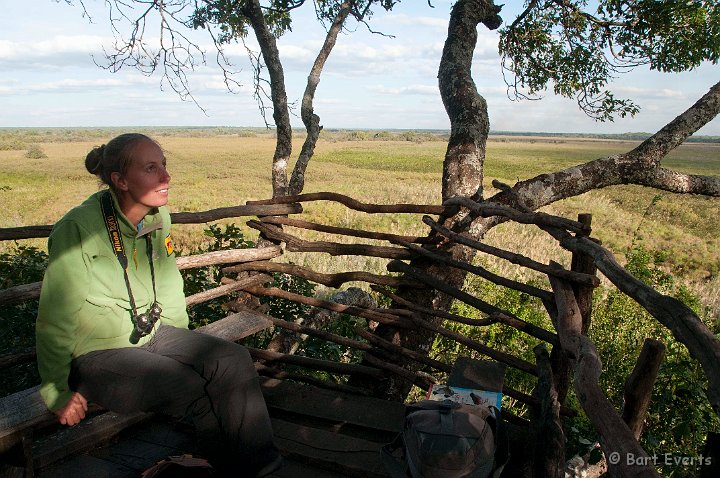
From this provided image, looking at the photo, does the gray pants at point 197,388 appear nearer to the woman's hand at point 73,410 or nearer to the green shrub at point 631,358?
the woman's hand at point 73,410

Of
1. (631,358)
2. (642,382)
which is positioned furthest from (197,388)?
(631,358)

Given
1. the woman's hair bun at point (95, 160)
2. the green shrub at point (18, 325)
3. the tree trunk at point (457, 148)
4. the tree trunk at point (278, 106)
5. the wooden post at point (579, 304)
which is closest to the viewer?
the woman's hair bun at point (95, 160)

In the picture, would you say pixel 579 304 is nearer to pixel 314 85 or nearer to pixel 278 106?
pixel 278 106

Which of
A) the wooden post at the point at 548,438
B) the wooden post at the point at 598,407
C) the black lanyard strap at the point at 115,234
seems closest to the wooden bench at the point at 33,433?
the black lanyard strap at the point at 115,234

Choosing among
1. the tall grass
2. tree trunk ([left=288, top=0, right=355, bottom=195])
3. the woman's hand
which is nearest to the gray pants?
the woman's hand

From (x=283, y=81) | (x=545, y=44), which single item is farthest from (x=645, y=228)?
(x=283, y=81)

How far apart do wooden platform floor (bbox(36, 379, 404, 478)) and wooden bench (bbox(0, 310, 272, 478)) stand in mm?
51

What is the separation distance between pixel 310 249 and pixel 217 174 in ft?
108

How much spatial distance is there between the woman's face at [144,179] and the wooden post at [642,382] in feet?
6.09

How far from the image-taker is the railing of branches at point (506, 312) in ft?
4.93

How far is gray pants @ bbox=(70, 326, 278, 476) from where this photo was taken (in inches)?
83.4

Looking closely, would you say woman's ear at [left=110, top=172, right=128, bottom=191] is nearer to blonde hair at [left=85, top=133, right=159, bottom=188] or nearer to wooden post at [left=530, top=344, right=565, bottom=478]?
blonde hair at [left=85, top=133, right=159, bottom=188]

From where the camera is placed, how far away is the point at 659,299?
62.0 inches

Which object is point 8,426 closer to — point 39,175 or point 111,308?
point 111,308
